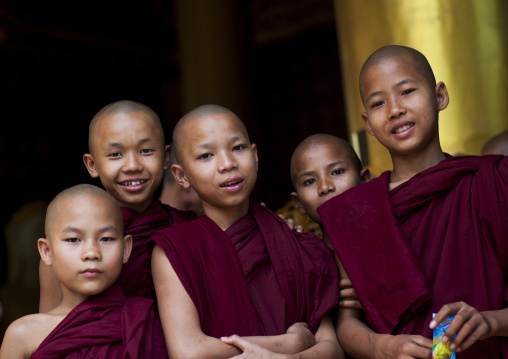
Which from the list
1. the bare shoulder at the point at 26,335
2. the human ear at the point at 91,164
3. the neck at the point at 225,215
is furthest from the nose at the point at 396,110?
the bare shoulder at the point at 26,335

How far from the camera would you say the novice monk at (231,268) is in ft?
7.04

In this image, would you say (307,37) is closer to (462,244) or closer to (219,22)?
(219,22)

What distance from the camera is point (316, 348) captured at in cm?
219

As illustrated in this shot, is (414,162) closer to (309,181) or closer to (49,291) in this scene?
(309,181)

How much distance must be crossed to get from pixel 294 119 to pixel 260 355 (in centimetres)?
594

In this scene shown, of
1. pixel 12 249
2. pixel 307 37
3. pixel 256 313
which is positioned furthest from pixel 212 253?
pixel 307 37

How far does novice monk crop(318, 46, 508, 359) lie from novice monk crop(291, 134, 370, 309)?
311 mm

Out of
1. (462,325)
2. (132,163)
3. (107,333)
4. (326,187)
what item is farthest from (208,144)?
(462,325)

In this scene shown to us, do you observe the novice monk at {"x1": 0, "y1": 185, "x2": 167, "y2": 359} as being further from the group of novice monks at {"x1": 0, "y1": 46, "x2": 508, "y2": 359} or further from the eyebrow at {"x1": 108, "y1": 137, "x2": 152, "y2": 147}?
the eyebrow at {"x1": 108, "y1": 137, "x2": 152, "y2": 147}

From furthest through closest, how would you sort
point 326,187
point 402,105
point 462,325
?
1. point 326,187
2. point 402,105
3. point 462,325

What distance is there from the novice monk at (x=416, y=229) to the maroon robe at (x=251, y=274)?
0.35ft

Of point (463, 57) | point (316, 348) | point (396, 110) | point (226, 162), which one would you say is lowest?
point (316, 348)

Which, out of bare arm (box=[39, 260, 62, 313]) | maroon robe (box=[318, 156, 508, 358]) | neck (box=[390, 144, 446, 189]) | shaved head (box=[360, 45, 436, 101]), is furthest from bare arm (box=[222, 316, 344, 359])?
shaved head (box=[360, 45, 436, 101])

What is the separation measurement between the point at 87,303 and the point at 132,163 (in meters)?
0.57
